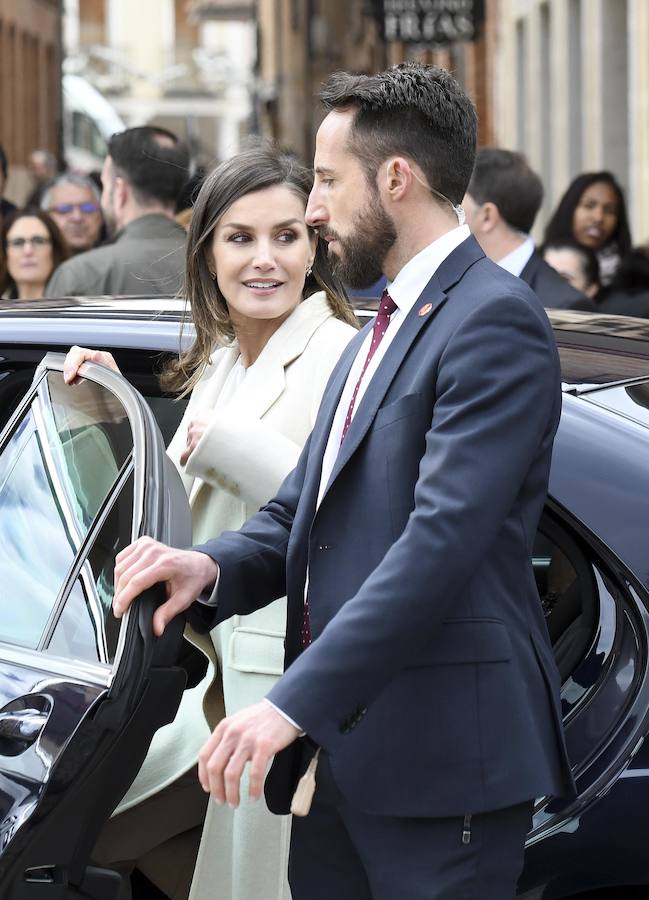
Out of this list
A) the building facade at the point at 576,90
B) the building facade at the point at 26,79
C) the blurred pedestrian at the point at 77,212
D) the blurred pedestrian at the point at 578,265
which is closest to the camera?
the blurred pedestrian at the point at 578,265

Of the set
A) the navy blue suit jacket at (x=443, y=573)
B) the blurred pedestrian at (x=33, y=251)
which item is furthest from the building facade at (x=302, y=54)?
the navy blue suit jacket at (x=443, y=573)

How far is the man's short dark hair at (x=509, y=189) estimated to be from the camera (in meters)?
6.40

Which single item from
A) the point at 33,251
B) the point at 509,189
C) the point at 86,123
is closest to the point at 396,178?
the point at 509,189

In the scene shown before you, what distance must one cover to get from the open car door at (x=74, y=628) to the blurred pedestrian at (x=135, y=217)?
289 centimetres

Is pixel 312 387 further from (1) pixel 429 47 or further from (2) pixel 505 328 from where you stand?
Answer: (1) pixel 429 47

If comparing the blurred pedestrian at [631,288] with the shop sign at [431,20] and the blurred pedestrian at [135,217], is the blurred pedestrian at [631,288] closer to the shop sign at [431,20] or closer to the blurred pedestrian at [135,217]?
the blurred pedestrian at [135,217]

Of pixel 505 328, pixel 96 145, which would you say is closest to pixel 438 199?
pixel 505 328

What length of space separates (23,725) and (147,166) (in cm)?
410

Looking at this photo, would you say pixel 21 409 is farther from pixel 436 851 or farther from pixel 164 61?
pixel 164 61

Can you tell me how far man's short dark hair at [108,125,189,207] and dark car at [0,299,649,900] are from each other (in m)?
3.39

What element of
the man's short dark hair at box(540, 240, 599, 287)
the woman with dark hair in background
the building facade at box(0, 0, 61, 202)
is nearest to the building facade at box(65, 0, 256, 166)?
the building facade at box(0, 0, 61, 202)

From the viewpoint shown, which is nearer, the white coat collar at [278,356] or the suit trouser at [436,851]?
the suit trouser at [436,851]

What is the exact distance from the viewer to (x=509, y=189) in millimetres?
6402

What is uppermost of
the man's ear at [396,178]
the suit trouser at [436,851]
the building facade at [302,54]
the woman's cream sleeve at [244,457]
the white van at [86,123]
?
the building facade at [302,54]
